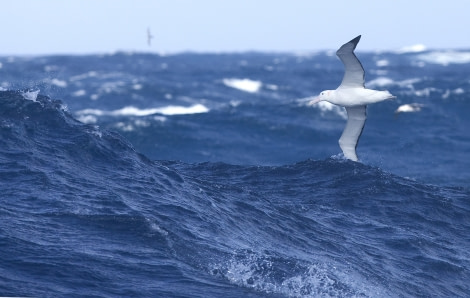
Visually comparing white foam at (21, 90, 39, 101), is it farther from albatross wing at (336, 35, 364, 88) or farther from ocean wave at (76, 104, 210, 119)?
ocean wave at (76, 104, 210, 119)

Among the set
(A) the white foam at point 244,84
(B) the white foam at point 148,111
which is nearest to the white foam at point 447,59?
(A) the white foam at point 244,84

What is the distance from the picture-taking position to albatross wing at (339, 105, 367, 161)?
80.5 feet

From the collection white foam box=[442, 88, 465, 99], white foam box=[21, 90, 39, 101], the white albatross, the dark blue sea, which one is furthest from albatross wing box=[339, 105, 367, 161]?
white foam box=[442, 88, 465, 99]

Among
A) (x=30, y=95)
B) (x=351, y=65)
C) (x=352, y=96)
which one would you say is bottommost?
(x=30, y=95)

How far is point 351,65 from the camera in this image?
2269cm

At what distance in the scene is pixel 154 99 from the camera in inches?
2859

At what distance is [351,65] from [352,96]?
1177 millimetres

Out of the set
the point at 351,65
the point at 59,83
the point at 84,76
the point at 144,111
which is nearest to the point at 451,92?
the point at 144,111

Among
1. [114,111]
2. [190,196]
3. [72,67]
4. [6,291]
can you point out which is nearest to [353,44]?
[190,196]

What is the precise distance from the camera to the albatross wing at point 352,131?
2455 centimetres

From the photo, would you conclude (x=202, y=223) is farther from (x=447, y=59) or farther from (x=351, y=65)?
(x=447, y=59)

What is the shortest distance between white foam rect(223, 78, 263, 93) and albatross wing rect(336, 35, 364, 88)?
6048 centimetres

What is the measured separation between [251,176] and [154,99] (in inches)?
1872

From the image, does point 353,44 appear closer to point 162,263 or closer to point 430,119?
point 162,263
